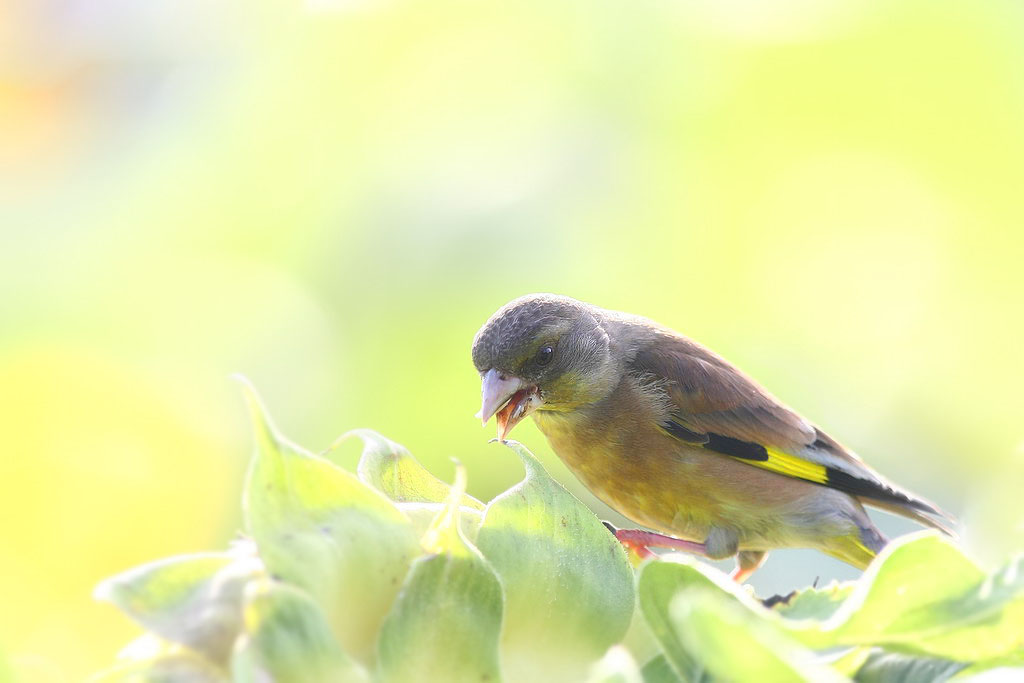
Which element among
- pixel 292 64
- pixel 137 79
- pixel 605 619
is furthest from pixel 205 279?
pixel 605 619

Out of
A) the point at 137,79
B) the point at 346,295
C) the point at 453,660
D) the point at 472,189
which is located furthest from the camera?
the point at 137,79

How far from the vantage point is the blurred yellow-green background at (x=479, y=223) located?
2.95m

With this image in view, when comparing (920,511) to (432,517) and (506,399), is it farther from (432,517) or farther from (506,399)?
(432,517)

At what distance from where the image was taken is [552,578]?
3.45 ft

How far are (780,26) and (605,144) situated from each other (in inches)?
25.2

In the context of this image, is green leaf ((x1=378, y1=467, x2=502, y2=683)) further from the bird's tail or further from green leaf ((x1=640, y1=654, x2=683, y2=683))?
the bird's tail

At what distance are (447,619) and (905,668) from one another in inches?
15.7

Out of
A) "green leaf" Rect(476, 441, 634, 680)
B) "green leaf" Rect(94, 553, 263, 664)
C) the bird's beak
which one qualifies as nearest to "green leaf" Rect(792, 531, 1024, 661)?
"green leaf" Rect(476, 441, 634, 680)

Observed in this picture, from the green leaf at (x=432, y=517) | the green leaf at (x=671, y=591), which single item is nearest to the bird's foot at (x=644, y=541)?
the green leaf at (x=432, y=517)

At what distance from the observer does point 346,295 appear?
9.99ft

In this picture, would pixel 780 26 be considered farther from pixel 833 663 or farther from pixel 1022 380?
pixel 833 663

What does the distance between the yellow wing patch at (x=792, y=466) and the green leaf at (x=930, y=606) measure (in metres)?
2.31

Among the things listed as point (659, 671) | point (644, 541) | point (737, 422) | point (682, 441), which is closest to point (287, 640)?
point (659, 671)

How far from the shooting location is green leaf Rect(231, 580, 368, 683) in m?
0.80
